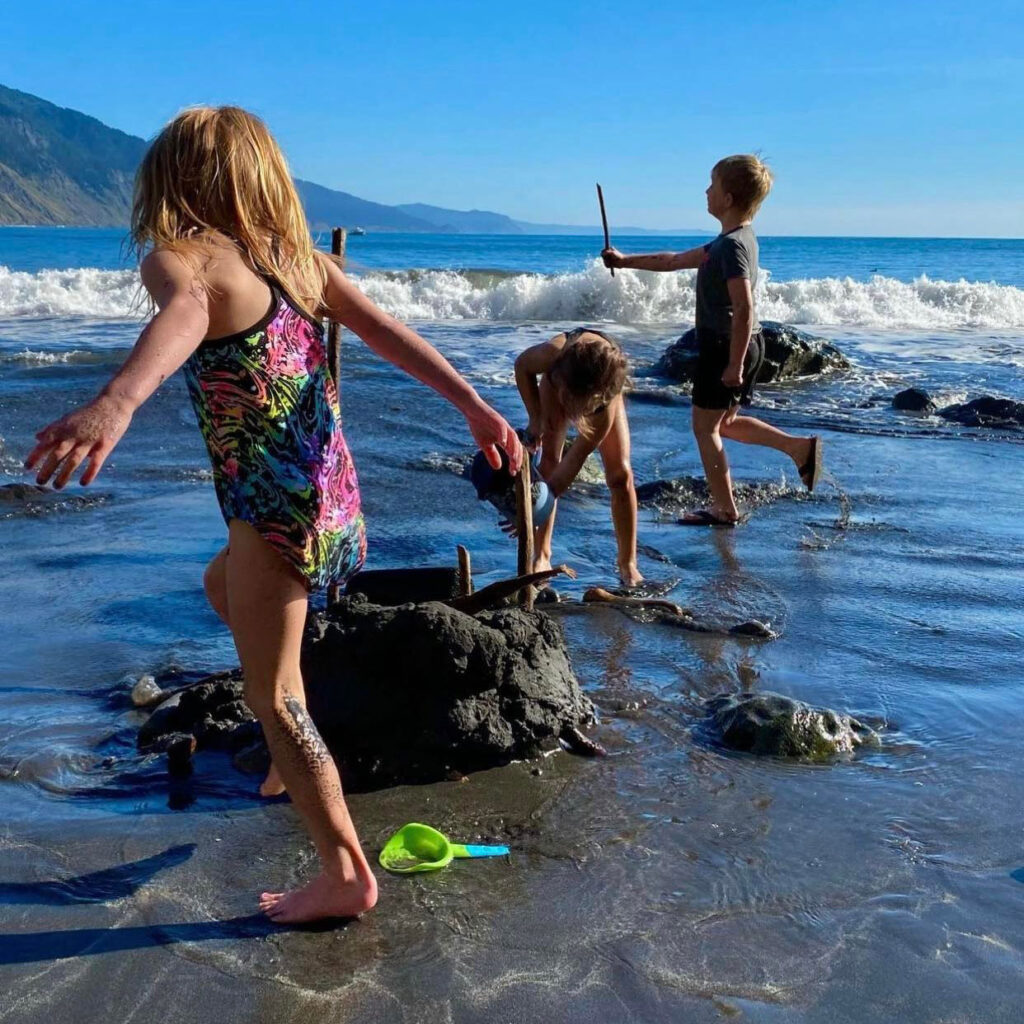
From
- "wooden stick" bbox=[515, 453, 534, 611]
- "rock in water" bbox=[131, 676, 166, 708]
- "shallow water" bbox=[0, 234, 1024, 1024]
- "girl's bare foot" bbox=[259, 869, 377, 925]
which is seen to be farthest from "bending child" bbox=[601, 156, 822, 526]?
"girl's bare foot" bbox=[259, 869, 377, 925]

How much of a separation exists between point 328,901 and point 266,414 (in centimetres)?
109

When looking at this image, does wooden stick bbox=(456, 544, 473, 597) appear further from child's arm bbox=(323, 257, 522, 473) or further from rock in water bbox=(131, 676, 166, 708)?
child's arm bbox=(323, 257, 522, 473)

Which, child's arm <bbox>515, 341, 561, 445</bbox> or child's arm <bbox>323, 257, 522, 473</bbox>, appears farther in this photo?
child's arm <bbox>515, 341, 561, 445</bbox>

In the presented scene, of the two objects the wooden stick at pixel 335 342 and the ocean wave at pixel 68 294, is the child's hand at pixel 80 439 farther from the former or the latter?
the ocean wave at pixel 68 294

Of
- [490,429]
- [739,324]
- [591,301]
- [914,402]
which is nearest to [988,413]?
[914,402]

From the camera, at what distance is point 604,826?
124 inches

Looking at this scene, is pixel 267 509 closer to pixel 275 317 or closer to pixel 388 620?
pixel 275 317

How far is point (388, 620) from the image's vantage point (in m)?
3.59

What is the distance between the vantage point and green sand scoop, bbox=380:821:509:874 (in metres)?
2.91

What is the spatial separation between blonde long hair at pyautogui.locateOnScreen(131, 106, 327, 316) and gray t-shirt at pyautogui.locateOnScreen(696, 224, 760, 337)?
4165 millimetres

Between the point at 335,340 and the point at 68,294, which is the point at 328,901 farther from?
the point at 68,294

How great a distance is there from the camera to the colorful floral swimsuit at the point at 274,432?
255 centimetres

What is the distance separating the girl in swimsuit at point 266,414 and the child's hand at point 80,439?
1.56ft

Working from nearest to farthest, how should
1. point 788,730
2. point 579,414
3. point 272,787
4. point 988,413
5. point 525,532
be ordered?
1. point 272,787
2. point 788,730
3. point 525,532
4. point 579,414
5. point 988,413
